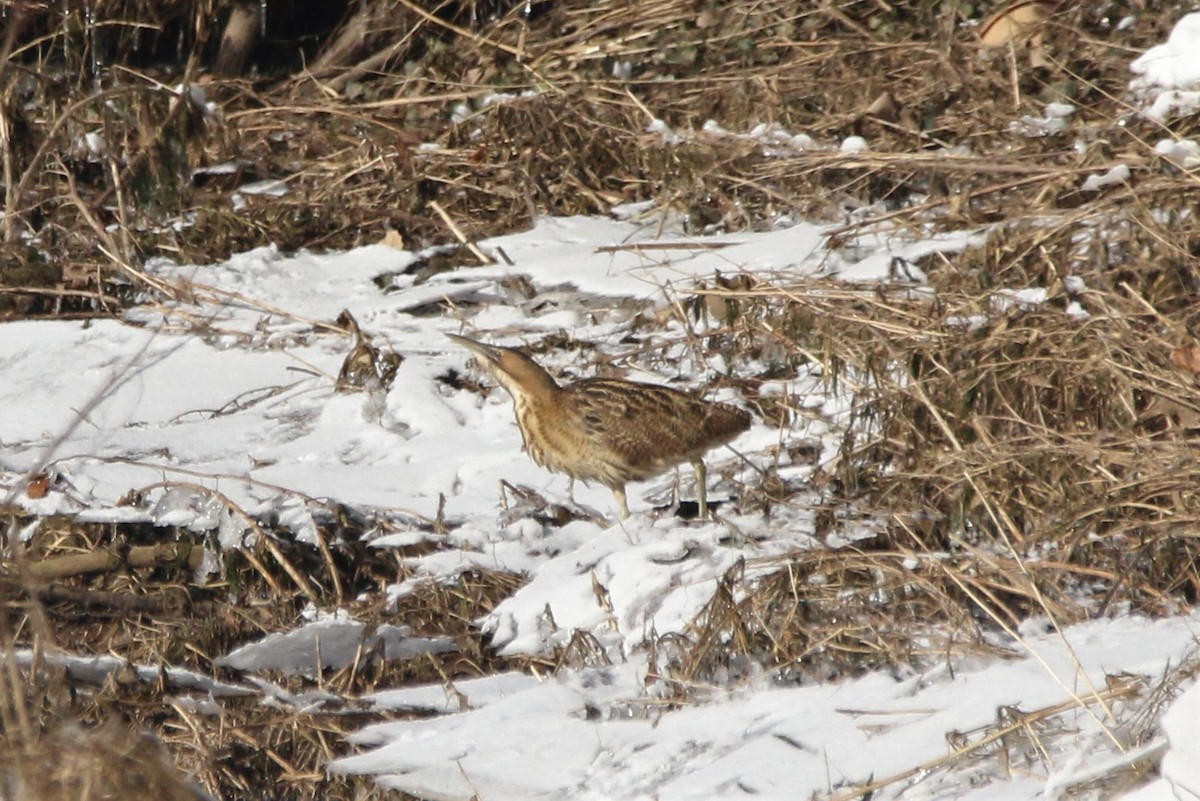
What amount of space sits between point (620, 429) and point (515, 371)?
536mm

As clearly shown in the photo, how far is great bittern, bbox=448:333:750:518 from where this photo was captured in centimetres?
493

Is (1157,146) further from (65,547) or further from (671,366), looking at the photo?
(65,547)

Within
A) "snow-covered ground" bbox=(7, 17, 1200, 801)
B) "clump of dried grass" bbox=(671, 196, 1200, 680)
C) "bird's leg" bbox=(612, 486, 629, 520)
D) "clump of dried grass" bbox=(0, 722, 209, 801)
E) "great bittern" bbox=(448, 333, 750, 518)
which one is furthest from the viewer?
"bird's leg" bbox=(612, 486, 629, 520)

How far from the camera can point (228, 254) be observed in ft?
23.3

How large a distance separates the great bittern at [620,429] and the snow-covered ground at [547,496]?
174 millimetres

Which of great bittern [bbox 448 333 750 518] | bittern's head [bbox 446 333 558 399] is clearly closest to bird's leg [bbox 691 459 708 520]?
great bittern [bbox 448 333 750 518]

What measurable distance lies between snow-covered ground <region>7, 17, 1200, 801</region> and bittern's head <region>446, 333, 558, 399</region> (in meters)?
0.30

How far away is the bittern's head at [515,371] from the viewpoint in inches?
205

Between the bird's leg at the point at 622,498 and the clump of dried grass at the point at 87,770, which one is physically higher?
the clump of dried grass at the point at 87,770

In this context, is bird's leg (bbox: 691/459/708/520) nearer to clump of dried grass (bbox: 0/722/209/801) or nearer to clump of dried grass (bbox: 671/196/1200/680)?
clump of dried grass (bbox: 671/196/1200/680)

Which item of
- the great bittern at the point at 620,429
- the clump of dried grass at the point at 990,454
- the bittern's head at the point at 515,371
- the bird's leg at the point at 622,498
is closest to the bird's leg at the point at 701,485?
the great bittern at the point at 620,429

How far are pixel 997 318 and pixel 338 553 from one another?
6.52 ft

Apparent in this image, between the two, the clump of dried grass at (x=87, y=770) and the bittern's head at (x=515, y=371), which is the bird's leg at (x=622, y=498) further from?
the clump of dried grass at (x=87, y=770)

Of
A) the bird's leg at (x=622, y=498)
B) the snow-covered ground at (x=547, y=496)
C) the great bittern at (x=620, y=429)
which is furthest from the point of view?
the bird's leg at (x=622, y=498)
